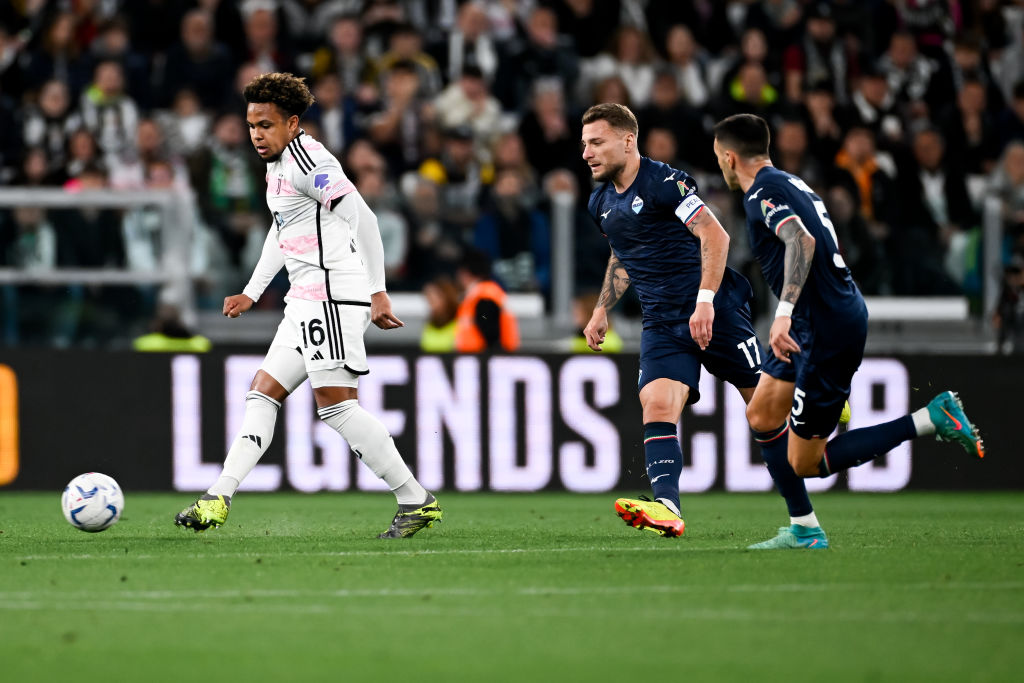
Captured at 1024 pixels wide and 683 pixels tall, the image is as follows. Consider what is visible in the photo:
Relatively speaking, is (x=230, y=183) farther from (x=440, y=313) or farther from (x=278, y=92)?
(x=278, y=92)

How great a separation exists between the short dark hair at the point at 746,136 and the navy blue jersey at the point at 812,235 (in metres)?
0.10

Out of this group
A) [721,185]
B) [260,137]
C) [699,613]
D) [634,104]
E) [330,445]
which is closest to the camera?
[699,613]

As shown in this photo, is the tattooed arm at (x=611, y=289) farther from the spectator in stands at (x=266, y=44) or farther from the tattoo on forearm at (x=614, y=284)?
the spectator in stands at (x=266, y=44)

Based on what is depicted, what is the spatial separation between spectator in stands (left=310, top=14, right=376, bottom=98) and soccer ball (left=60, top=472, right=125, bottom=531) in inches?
308

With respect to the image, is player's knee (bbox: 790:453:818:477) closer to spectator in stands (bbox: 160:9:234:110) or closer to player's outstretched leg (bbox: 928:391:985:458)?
player's outstretched leg (bbox: 928:391:985:458)

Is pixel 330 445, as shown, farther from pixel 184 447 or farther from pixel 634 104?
pixel 634 104

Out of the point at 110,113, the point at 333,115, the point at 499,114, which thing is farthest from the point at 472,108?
the point at 110,113

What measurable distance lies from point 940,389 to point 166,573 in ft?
25.8

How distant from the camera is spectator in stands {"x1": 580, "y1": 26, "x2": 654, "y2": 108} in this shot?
50.5 ft

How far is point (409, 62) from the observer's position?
14.8m

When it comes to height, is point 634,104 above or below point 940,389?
above

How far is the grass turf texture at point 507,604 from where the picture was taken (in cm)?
454

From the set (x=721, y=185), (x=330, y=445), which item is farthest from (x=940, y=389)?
(x=330, y=445)

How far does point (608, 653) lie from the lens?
469 centimetres
